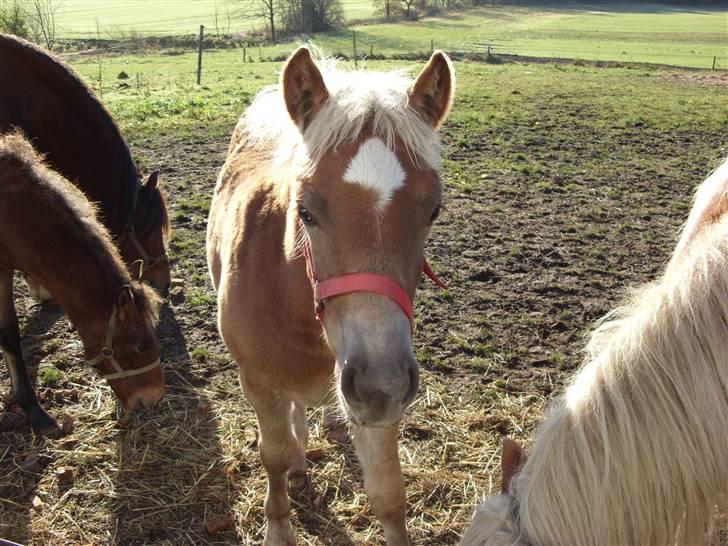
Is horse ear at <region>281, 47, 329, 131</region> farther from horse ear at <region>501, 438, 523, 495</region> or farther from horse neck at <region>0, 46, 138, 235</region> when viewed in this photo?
horse neck at <region>0, 46, 138, 235</region>

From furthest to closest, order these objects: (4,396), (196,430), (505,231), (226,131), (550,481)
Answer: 1. (226,131)
2. (505,231)
3. (4,396)
4. (196,430)
5. (550,481)

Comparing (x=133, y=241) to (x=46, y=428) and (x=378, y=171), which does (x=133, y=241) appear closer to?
(x=46, y=428)

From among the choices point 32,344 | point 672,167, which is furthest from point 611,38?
point 32,344

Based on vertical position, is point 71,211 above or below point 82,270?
above

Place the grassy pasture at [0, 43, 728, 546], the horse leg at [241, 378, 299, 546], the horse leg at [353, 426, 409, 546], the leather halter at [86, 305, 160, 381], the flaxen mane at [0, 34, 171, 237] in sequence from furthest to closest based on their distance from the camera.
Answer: the flaxen mane at [0, 34, 171, 237] < the leather halter at [86, 305, 160, 381] < the grassy pasture at [0, 43, 728, 546] < the horse leg at [241, 378, 299, 546] < the horse leg at [353, 426, 409, 546]

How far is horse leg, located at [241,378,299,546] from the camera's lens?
8.64ft

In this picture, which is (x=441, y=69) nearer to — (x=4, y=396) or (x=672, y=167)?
(x=4, y=396)

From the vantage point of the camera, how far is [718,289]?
1.61 meters

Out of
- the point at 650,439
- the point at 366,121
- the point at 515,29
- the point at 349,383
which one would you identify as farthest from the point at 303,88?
the point at 515,29

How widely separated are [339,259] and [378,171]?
29cm

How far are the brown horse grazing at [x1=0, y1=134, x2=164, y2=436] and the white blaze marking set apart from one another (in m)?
1.77

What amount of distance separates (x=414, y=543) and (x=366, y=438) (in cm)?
67

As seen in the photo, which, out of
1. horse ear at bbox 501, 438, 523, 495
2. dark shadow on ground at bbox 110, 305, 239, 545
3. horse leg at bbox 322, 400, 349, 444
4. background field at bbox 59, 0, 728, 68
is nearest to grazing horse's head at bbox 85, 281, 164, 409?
dark shadow on ground at bbox 110, 305, 239, 545

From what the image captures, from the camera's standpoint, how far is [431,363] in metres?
4.05
